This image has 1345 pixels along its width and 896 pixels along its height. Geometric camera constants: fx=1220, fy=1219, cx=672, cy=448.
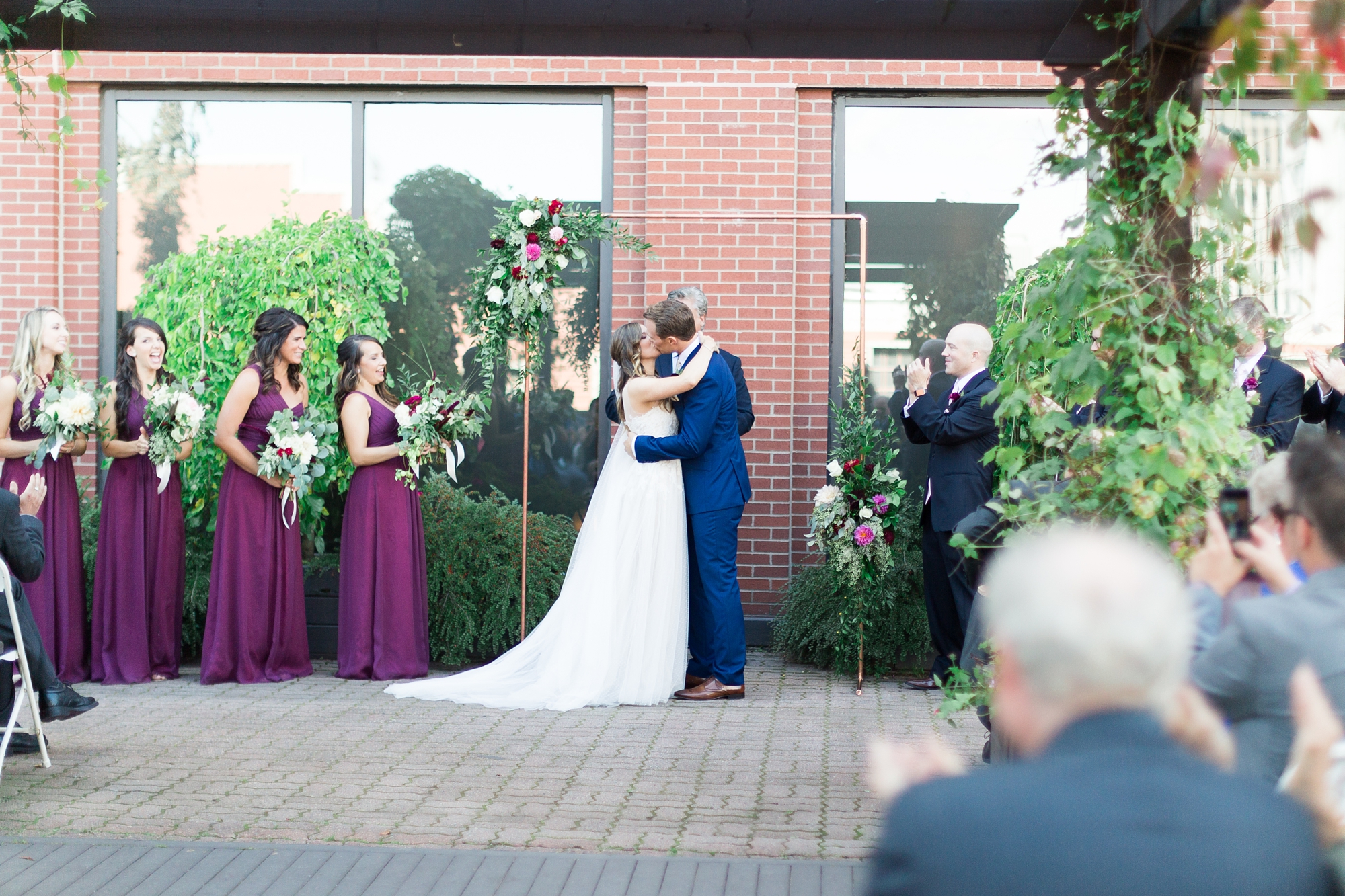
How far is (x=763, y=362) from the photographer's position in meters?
8.29

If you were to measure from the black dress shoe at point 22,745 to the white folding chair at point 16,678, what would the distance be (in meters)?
0.03

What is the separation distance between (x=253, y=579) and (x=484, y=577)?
1.35 m

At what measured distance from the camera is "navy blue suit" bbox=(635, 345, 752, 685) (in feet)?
21.9

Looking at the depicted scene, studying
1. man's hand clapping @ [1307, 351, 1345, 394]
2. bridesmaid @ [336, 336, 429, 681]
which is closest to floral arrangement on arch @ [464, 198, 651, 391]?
bridesmaid @ [336, 336, 429, 681]

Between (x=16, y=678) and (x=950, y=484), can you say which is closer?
(x=16, y=678)

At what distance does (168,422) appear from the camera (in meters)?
6.98

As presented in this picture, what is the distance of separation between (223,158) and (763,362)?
405 centimetres

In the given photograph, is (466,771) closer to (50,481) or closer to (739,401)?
(739,401)

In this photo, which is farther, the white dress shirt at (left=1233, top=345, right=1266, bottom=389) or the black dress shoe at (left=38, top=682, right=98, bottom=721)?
the white dress shirt at (left=1233, top=345, right=1266, bottom=389)

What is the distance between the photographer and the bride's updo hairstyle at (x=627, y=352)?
6805 mm

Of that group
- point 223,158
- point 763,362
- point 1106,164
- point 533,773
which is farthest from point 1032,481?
point 223,158

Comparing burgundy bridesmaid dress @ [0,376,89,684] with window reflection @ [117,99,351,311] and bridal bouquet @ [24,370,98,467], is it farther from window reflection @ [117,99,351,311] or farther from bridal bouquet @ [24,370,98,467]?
window reflection @ [117,99,351,311]

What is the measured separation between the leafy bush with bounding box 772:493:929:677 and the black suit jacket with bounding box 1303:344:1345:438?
Result: 89.5 inches

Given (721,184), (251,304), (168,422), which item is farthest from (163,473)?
(721,184)
